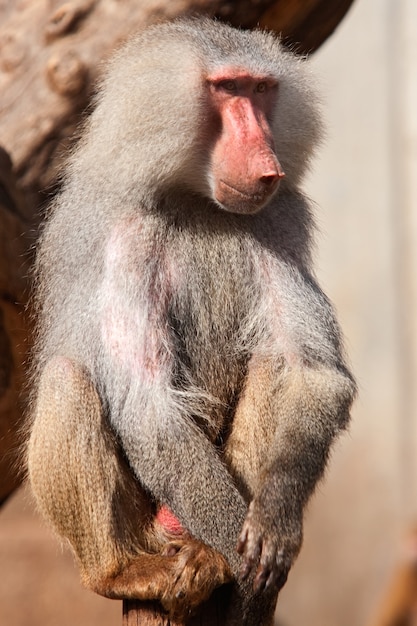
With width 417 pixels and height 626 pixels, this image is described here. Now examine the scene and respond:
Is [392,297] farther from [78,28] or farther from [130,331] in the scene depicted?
[130,331]

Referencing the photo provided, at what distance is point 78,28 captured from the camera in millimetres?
4637

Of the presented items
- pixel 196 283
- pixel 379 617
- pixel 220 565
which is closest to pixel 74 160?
pixel 196 283

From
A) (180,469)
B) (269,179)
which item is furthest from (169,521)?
(269,179)

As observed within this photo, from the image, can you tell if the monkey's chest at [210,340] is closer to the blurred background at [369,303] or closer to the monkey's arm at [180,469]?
the monkey's arm at [180,469]

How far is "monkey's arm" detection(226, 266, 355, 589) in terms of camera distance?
3.10 metres

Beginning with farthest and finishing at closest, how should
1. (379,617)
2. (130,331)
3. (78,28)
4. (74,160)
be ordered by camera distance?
(379,617)
(78,28)
(74,160)
(130,331)

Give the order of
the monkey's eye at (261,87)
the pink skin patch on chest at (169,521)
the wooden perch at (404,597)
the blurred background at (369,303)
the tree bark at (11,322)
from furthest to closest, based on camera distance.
Result: the blurred background at (369,303) → the wooden perch at (404,597) → the tree bark at (11,322) → the monkey's eye at (261,87) → the pink skin patch on chest at (169,521)

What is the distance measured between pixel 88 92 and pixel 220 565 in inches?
96.7

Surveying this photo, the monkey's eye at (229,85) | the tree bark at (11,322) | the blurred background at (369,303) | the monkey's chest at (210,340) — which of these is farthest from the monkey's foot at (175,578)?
the blurred background at (369,303)

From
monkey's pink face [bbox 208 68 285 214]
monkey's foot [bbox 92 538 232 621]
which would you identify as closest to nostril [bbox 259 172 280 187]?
monkey's pink face [bbox 208 68 285 214]

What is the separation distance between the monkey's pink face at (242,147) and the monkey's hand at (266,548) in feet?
3.21

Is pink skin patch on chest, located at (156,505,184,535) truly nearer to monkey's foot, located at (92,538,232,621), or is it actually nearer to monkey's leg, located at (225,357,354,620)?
monkey's foot, located at (92,538,232,621)

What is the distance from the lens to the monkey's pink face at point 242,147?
3166 mm

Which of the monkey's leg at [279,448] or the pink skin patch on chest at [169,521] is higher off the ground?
the monkey's leg at [279,448]
